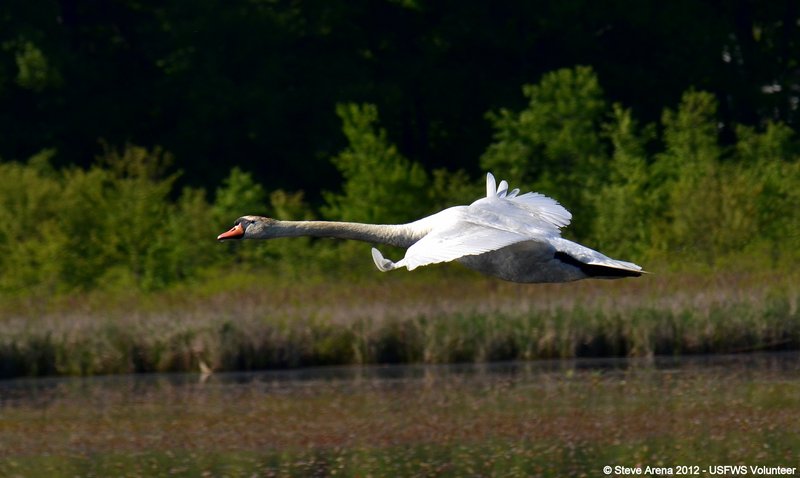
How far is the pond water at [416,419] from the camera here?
14.1m

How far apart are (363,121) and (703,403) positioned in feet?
42.6

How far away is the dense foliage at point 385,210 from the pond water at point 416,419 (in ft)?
16.2

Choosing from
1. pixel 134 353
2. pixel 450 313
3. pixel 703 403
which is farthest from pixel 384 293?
pixel 703 403

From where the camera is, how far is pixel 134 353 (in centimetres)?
2122

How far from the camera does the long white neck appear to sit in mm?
9031

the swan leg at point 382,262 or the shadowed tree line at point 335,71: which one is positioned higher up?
the shadowed tree line at point 335,71

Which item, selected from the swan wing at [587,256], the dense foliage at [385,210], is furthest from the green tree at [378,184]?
the swan wing at [587,256]

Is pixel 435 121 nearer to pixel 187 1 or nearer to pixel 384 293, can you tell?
pixel 187 1

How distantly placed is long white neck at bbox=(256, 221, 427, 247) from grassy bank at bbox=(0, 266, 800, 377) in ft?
36.7

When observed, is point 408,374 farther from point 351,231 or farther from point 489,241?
point 489,241

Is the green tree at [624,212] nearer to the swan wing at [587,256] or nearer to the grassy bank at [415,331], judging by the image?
the grassy bank at [415,331]

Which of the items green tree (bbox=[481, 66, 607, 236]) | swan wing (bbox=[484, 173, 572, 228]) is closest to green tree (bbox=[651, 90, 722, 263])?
green tree (bbox=[481, 66, 607, 236])

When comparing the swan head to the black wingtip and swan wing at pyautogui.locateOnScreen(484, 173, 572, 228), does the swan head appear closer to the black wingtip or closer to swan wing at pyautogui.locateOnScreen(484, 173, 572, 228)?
swan wing at pyautogui.locateOnScreen(484, 173, 572, 228)

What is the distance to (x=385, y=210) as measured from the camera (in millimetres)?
27172
